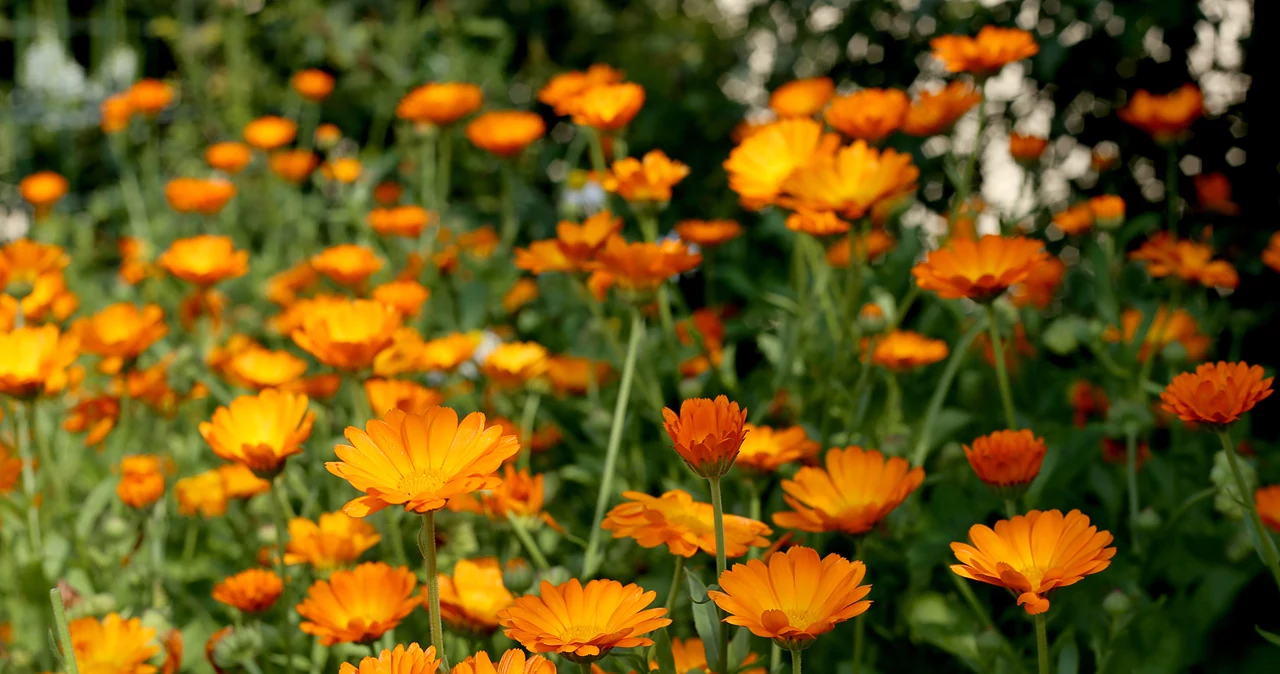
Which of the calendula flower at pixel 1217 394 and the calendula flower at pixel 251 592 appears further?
the calendula flower at pixel 251 592

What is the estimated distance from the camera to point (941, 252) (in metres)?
1.11

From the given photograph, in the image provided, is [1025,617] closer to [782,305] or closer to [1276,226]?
[782,305]

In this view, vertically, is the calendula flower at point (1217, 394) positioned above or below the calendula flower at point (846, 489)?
above

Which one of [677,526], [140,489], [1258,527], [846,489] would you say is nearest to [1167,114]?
[1258,527]

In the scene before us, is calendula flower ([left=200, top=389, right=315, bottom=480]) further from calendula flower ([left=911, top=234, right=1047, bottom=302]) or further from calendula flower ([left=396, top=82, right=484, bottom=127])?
calendula flower ([left=396, top=82, right=484, bottom=127])

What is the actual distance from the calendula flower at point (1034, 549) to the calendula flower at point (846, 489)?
127 mm

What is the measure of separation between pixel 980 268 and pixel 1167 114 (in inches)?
35.8

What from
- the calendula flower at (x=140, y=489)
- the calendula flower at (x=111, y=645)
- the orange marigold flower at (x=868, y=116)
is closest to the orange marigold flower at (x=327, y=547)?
the calendula flower at (x=111, y=645)

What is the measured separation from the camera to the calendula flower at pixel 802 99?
69.6 inches

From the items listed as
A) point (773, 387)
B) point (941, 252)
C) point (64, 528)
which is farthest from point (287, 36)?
point (941, 252)

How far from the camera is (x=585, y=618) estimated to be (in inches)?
31.9

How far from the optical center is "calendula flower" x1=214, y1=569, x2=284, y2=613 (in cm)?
110

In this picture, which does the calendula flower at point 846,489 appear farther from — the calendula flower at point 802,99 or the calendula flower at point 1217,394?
the calendula flower at point 802,99

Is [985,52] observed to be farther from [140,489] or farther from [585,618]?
[140,489]
